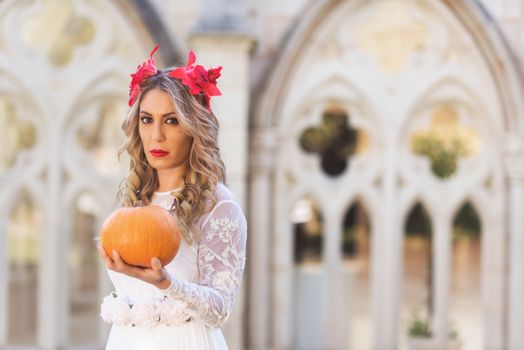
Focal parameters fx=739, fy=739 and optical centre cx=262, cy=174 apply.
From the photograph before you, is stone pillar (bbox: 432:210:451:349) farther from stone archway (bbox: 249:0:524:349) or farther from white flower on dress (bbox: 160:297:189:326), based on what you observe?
white flower on dress (bbox: 160:297:189:326)

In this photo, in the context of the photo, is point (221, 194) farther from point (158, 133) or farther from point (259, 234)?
point (259, 234)

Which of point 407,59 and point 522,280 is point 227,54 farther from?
point 522,280

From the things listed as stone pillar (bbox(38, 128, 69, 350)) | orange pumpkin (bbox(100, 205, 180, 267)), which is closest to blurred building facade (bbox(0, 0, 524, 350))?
stone pillar (bbox(38, 128, 69, 350))

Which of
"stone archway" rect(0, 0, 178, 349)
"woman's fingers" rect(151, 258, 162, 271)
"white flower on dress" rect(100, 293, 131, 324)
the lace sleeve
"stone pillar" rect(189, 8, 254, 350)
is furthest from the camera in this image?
"stone archway" rect(0, 0, 178, 349)

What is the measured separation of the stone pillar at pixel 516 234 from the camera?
3773 millimetres

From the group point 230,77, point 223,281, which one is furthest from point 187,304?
point 230,77

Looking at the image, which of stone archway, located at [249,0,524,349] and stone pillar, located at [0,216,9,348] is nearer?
stone archway, located at [249,0,524,349]

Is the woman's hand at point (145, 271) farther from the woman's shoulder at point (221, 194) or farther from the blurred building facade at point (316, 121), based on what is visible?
the blurred building facade at point (316, 121)

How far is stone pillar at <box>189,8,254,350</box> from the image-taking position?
11.9ft

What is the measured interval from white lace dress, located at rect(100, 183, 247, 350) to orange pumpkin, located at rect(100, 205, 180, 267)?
0.32 feet

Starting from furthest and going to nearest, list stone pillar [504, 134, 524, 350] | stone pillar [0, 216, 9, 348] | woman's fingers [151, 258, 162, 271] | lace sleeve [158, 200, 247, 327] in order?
stone pillar [0, 216, 9, 348] < stone pillar [504, 134, 524, 350] < lace sleeve [158, 200, 247, 327] < woman's fingers [151, 258, 162, 271]

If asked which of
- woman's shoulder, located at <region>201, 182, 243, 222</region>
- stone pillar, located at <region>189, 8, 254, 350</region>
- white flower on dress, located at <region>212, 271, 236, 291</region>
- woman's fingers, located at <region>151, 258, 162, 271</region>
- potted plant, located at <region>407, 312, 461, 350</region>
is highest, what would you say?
stone pillar, located at <region>189, 8, 254, 350</region>

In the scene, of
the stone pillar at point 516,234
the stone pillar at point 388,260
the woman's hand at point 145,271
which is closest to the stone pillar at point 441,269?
the stone pillar at point 388,260

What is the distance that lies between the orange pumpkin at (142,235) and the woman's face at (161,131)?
13 cm
